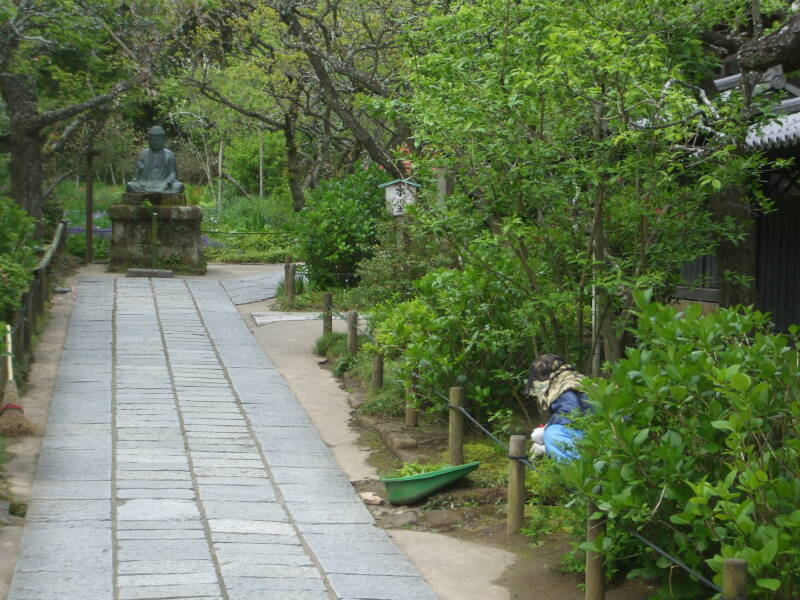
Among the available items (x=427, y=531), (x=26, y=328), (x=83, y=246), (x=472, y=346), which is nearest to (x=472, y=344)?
(x=472, y=346)

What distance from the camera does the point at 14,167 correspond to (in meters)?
17.8

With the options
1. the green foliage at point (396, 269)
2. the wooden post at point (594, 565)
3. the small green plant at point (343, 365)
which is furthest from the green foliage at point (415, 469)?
the green foliage at point (396, 269)

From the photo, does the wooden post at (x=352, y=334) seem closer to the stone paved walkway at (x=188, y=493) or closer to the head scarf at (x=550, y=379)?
the stone paved walkway at (x=188, y=493)

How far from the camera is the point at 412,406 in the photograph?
9.62 meters

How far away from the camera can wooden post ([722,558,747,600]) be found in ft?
14.3

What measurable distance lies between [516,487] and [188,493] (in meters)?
2.51

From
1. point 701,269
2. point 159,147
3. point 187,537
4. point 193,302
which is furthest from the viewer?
point 159,147

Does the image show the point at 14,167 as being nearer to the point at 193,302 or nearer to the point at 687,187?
the point at 193,302

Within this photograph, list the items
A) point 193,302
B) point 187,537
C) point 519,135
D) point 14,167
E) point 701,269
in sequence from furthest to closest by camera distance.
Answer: point 14,167
point 193,302
point 701,269
point 519,135
point 187,537

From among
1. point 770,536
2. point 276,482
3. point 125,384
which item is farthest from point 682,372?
point 125,384

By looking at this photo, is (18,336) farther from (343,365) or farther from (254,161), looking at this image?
(254,161)

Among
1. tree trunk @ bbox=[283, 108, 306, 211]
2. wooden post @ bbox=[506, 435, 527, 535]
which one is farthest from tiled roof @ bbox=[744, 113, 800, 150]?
tree trunk @ bbox=[283, 108, 306, 211]

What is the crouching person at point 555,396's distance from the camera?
7.16 m

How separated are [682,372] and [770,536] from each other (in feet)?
3.07
